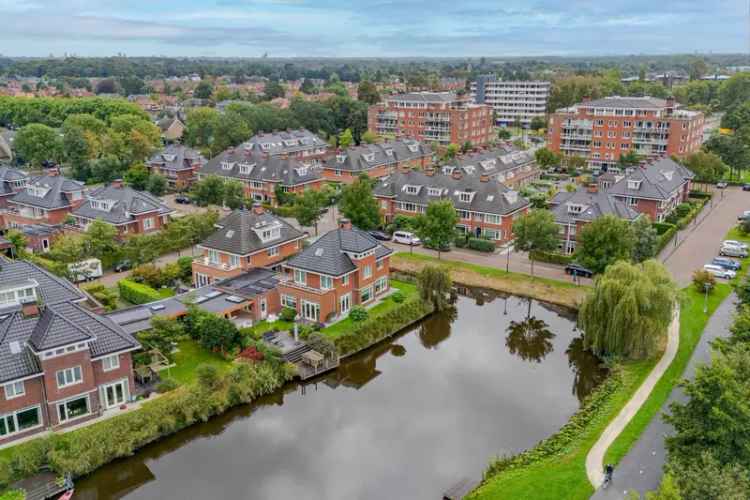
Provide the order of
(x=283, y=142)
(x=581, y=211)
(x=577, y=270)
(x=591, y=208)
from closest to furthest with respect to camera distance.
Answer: (x=577, y=270) < (x=591, y=208) < (x=581, y=211) < (x=283, y=142)

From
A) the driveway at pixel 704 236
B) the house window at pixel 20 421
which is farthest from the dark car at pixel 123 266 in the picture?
the driveway at pixel 704 236

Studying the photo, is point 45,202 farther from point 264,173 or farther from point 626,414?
point 626,414

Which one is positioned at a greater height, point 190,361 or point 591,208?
point 591,208

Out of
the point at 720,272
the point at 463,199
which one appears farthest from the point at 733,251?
the point at 463,199

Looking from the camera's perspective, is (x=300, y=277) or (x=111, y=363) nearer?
(x=111, y=363)

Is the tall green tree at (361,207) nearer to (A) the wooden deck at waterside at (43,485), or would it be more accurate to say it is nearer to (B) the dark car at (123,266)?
(B) the dark car at (123,266)

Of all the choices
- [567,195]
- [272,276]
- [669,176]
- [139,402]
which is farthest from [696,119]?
[139,402]

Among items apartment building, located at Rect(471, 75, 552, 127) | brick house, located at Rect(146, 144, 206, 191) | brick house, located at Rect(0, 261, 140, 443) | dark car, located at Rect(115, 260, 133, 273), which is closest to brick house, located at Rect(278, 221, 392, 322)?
brick house, located at Rect(0, 261, 140, 443)
